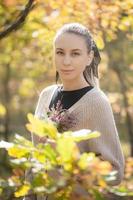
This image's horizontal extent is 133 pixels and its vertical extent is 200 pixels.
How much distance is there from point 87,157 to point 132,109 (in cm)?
1350

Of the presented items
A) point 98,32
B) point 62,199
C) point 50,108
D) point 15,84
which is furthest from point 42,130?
point 15,84

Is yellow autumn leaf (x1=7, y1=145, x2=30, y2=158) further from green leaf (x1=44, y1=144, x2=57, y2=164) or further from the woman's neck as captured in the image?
the woman's neck

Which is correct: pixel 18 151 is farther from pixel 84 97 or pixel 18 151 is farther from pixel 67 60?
pixel 84 97

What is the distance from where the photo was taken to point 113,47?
14789mm

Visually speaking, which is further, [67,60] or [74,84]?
[74,84]

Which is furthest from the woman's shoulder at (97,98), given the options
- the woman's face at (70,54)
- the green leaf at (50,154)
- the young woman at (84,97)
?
the green leaf at (50,154)

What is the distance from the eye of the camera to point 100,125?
2629 mm

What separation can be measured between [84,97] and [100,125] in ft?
0.60

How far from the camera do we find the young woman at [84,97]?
8.57ft

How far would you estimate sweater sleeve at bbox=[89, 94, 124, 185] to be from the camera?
259 centimetres

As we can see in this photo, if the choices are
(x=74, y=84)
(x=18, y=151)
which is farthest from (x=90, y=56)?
(x=18, y=151)

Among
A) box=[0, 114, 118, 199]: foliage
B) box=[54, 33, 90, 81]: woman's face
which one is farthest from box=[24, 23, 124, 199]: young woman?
box=[0, 114, 118, 199]: foliage

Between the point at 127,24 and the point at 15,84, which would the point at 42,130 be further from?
the point at 15,84

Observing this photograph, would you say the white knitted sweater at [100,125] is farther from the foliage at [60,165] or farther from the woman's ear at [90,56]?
the foliage at [60,165]
